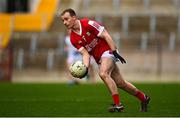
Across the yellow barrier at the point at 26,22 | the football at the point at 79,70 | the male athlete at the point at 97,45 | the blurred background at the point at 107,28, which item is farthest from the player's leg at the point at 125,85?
the yellow barrier at the point at 26,22

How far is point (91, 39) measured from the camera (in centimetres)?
1881

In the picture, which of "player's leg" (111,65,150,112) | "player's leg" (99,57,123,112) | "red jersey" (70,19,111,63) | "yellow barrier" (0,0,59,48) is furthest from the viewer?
"yellow barrier" (0,0,59,48)

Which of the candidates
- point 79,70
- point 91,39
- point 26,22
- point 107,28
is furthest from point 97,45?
point 26,22

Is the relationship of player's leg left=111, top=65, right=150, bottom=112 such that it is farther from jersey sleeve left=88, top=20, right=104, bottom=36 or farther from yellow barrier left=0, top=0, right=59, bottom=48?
yellow barrier left=0, top=0, right=59, bottom=48

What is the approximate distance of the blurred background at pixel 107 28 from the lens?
44250 mm

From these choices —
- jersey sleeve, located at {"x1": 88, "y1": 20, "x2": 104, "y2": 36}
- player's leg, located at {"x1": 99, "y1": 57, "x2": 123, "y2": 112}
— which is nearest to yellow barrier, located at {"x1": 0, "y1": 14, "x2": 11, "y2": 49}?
jersey sleeve, located at {"x1": 88, "y1": 20, "x2": 104, "y2": 36}

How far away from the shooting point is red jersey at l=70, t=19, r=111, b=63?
61.4ft

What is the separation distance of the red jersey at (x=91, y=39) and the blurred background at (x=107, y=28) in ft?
75.6

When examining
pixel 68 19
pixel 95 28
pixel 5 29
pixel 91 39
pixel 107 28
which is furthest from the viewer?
pixel 107 28

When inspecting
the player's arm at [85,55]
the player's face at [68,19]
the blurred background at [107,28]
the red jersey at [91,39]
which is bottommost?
the blurred background at [107,28]

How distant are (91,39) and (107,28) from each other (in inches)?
1244

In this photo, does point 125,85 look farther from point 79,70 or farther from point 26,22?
point 26,22

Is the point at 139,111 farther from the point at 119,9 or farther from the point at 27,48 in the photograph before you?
the point at 119,9

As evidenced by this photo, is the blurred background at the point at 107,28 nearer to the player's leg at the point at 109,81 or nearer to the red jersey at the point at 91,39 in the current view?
the red jersey at the point at 91,39
